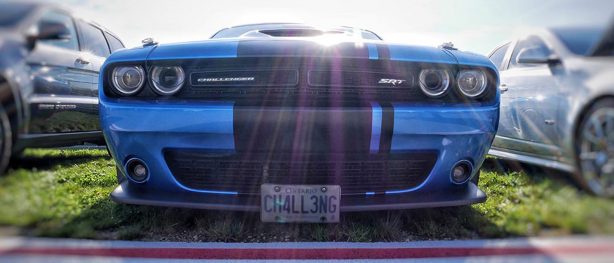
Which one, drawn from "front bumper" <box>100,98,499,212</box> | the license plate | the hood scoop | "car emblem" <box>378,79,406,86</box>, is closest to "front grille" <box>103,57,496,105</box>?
"car emblem" <box>378,79,406,86</box>

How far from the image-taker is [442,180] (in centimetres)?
180

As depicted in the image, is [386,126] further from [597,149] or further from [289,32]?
[289,32]

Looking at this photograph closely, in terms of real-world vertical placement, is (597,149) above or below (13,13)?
below

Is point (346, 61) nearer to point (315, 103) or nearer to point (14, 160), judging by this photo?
point (315, 103)

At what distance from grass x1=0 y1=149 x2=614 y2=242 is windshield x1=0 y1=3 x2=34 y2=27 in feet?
1.09

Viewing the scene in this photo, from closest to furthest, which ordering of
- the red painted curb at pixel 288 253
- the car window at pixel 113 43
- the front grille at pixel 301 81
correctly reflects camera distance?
the red painted curb at pixel 288 253
the car window at pixel 113 43
the front grille at pixel 301 81

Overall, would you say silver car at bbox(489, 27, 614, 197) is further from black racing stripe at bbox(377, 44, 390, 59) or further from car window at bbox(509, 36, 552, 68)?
black racing stripe at bbox(377, 44, 390, 59)

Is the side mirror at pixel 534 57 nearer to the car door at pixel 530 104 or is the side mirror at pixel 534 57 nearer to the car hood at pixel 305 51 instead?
the car door at pixel 530 104

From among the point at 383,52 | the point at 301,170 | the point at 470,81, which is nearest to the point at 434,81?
the point at 470,81

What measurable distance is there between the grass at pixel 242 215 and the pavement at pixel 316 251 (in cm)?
3

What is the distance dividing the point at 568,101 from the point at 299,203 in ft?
3.37

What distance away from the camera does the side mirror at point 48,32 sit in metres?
0.96

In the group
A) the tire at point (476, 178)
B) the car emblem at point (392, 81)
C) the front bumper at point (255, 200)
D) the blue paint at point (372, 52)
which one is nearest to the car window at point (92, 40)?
the front bumper at point (255, 200)

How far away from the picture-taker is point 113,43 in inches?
60.7
